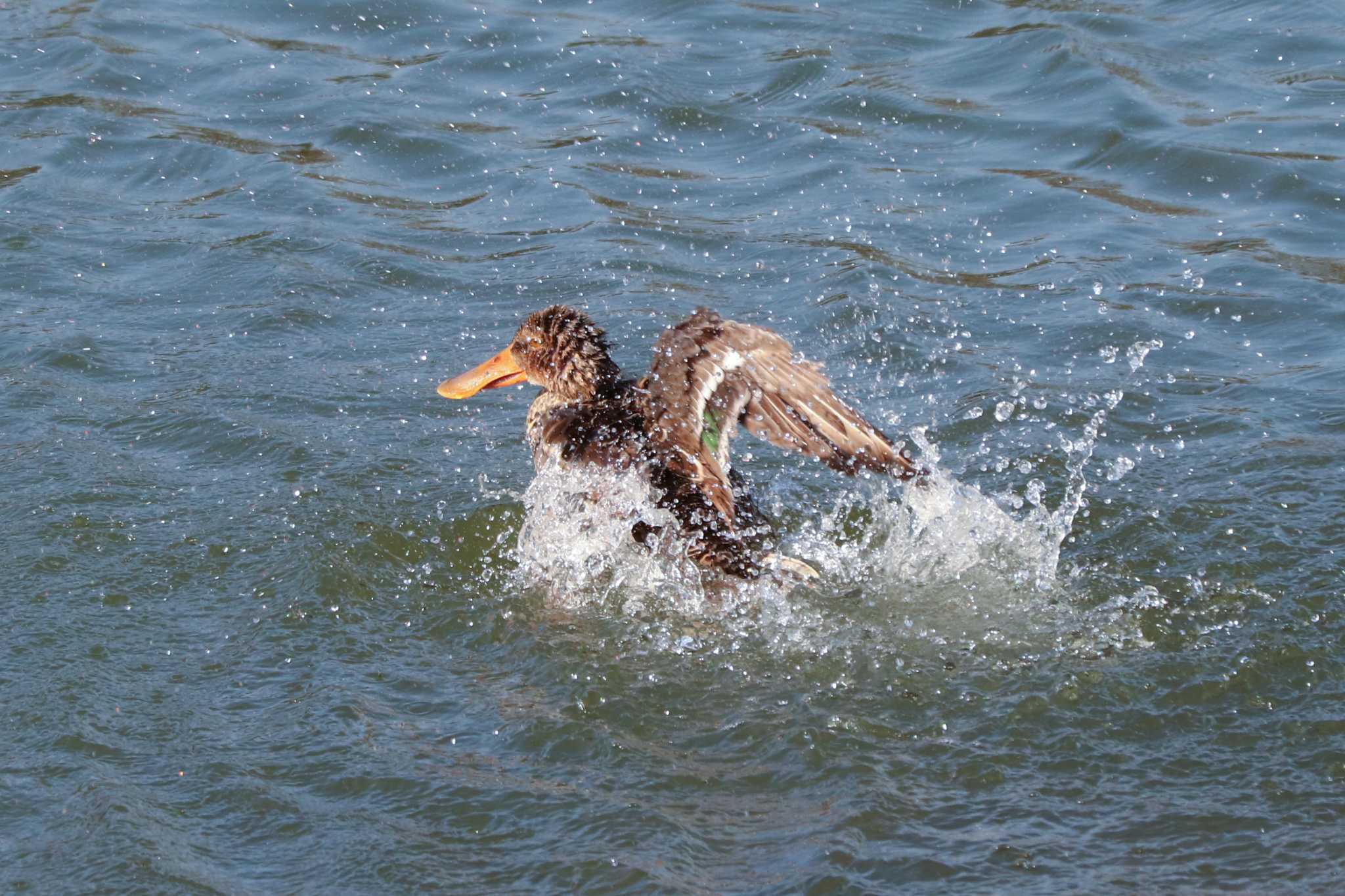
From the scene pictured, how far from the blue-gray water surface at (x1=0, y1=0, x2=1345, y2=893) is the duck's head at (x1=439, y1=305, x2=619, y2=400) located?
1.62 feet

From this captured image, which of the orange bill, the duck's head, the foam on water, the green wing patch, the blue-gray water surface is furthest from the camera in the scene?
the orange bill

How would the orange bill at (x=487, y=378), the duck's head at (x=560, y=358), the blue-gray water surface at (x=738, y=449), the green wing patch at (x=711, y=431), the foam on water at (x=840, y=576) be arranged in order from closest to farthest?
the blue-gray water surface at (x=738, y=449)
the foam on water at (x=840, y=576)
the green wing patch at (x=711, y=431)
the duck's head at (x=560, y=358)
the orange bill at (x=487, y=378)

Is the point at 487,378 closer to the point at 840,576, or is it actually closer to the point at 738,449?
the point at 738,449

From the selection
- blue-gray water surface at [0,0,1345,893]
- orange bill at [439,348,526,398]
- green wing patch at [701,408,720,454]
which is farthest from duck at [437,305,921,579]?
orange bill at [439,348,526,398]

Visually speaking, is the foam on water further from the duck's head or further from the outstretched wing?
the duck's head

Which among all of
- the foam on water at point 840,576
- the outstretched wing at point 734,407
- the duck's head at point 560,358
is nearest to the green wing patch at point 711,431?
the outstretched wing at point 734,407

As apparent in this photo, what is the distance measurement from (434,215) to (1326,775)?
6.71 m

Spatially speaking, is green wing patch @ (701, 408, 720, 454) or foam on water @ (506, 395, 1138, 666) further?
green wing patch @ (701, 408, 720, 454)

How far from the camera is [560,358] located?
21.1ft

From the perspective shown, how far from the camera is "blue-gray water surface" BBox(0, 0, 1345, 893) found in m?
4.55

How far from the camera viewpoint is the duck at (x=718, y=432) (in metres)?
5.59

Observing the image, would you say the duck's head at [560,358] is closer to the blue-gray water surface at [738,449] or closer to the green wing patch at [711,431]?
the blue-gray water surface at [738,449]

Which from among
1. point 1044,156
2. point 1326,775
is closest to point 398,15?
point 1044,156

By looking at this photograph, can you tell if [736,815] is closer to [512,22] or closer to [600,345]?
[600,345]
